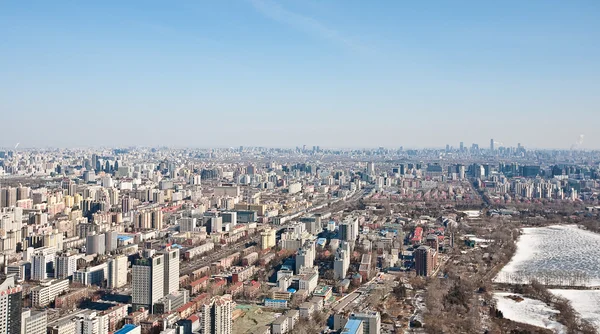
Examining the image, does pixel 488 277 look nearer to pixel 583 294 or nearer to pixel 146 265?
pixel 583 294

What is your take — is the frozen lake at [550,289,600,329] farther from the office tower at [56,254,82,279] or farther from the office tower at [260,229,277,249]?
the office tower at [56,254,82,279]

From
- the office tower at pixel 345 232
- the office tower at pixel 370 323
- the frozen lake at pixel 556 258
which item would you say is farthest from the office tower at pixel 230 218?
the office tower at pixel 370 323

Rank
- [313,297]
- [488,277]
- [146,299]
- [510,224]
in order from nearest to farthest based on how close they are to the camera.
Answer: [146,299]
[313,297]
[488,277]
[510,224]

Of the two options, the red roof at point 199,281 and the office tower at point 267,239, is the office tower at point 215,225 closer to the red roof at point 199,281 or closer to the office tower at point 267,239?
the office tower at point 267,239

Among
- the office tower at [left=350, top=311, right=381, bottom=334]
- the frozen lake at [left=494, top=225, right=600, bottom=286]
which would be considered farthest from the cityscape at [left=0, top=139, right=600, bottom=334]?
the frozen lake at [left=494, top=225, right=600, bottom=286]

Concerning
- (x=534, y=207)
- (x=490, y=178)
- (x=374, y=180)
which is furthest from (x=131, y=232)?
(x=490, y=178)

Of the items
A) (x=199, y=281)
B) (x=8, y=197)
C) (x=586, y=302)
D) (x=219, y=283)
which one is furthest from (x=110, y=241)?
(x=586, y=302)

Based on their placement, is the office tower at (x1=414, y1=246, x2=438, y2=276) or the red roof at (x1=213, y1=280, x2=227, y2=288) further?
the office tower at (x1=414, y1=246, x2=438, y2=276)
